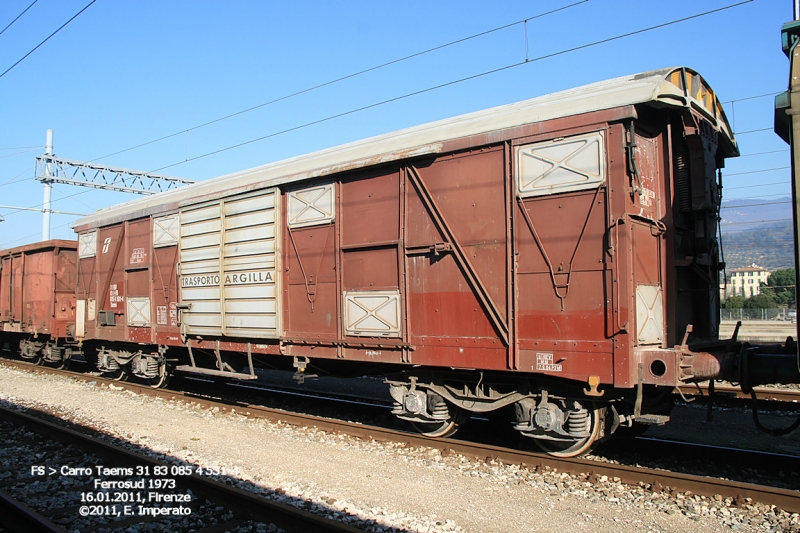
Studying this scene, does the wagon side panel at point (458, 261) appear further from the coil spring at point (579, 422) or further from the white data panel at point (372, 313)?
the coil spring at point (579, 422)

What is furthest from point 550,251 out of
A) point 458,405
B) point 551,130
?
point 458,405

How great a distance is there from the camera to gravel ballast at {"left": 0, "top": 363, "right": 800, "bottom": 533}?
525 cm

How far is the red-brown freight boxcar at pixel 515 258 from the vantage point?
6.25 metres

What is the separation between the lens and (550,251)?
662 cm

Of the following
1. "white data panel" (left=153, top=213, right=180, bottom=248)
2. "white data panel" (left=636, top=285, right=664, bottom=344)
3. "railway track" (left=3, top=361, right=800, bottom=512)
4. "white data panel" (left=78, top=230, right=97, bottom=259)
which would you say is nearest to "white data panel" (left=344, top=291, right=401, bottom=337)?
"railway track" (left=3, top=361, right=800, bottom=512)

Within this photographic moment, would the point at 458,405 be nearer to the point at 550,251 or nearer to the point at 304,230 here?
the point at 550,251

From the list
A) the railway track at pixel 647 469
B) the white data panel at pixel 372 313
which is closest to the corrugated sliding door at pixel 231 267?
the white data panel at pixel 372 313

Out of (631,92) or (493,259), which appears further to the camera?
(493,259)

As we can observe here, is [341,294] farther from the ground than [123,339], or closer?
farther from the ground

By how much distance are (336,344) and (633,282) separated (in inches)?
169

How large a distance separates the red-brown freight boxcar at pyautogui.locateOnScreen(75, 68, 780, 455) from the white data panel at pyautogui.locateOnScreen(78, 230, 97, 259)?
21.6 feet

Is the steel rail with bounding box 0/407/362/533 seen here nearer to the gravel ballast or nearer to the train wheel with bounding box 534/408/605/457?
the gravel ballast

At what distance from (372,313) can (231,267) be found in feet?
10.9

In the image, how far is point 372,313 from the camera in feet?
26.9
